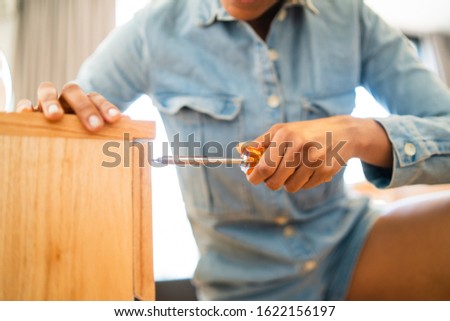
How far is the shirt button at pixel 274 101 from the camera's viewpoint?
0.59 m

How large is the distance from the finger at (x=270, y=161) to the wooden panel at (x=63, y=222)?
0.15 metres

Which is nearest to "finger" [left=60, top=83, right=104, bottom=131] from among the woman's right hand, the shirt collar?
the woman's right hand

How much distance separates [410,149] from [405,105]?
139mm

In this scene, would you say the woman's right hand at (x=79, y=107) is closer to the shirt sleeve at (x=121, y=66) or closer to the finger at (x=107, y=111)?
the finger at (x=107, y=111)

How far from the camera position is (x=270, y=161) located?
393mm

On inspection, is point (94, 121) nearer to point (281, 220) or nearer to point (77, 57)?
point (281, 220)

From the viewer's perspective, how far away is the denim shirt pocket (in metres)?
0.59

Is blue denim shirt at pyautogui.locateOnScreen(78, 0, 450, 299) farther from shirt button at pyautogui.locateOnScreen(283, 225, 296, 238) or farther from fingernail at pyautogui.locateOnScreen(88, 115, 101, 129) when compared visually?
fingernail at pyautogui.locateOnScreen(88, 115, 101, 129)

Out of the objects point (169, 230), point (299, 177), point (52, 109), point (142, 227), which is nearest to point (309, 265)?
point (299, 177)

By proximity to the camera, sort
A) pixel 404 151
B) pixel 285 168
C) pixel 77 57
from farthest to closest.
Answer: pixel 77 57
pixel 404 151
pixel 285 168

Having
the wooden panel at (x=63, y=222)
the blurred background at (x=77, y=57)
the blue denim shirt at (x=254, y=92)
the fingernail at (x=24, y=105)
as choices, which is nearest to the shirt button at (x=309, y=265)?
the blue denim shirt at (x=254, y=92)

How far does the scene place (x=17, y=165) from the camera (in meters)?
0.29
